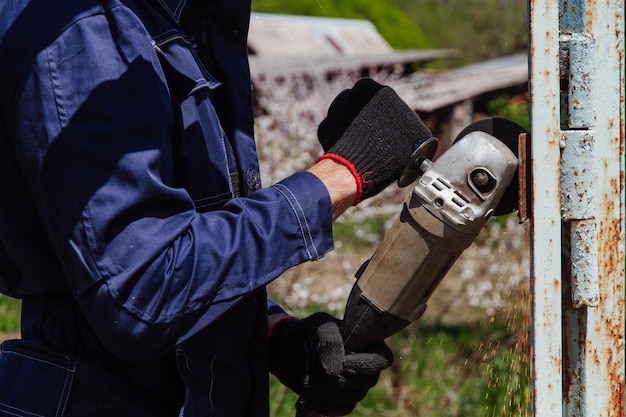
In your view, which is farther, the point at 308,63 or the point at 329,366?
the point at 308,63

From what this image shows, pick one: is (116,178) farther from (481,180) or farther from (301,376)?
(301,376)

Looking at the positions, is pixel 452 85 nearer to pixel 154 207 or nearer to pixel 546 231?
pixel 546 231

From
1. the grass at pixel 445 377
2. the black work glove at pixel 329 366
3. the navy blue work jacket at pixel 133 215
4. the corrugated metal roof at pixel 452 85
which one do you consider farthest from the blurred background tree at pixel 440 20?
the navy blue work jacket at pixel 133 215

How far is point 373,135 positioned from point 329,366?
0.53 m

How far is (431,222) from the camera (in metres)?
1.77

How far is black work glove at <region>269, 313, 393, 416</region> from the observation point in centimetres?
193

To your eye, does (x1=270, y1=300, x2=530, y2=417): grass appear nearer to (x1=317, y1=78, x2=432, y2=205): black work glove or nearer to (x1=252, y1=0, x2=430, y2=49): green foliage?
(x1=317, y1=78, x2=432, y2=205): black work glove

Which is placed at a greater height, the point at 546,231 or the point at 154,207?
the point at 154,207

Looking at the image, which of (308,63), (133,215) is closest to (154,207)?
(133,215)

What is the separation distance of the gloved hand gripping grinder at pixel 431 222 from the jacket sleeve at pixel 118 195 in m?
0.41

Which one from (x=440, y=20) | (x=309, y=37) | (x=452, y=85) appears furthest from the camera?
(x=440, y=20)

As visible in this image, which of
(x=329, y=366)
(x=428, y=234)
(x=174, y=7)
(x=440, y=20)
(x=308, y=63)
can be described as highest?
(x=174, y=7)

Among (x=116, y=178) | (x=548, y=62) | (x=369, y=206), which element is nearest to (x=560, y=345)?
(x=548, y=62)

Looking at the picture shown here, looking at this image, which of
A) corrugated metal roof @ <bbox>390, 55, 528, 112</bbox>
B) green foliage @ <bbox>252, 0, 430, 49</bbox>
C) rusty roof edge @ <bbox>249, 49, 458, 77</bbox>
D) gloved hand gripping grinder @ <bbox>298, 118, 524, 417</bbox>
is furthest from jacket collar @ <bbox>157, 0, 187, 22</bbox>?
green foliage @ <bbox>252, 0, 430, 49</bbox>
